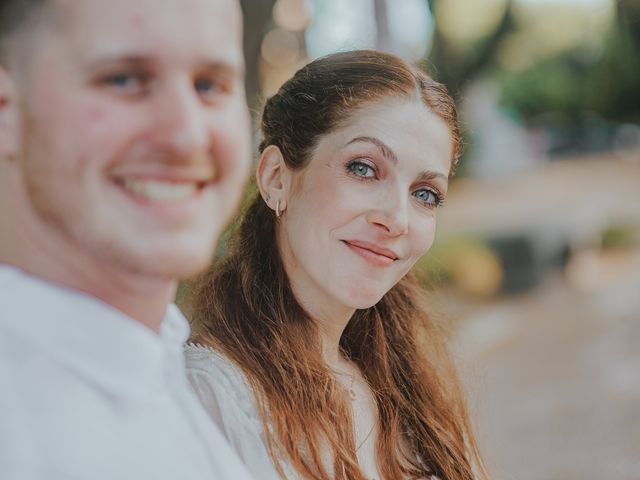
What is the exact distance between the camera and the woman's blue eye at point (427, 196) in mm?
1475

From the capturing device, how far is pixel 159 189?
0.87 meters

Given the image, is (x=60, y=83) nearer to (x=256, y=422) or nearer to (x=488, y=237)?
(x=256, y=422)

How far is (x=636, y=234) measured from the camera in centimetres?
1277

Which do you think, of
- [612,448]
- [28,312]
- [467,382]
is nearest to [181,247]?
[28,312]

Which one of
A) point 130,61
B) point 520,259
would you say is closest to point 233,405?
point 130,61

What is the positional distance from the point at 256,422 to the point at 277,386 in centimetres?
12

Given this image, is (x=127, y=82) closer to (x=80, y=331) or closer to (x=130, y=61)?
(x=130, y=61)

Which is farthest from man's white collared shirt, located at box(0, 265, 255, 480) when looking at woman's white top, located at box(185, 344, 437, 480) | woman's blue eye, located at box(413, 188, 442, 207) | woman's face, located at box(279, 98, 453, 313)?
woman's blue eye, located at box(413, 188, 442, 207)

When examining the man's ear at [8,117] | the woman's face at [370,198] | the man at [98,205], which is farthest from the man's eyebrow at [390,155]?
the man's ear at [8,117]

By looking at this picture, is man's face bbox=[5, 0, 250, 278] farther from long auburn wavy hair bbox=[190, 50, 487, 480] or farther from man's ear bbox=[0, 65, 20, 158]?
long auburn wavy hair bbox=[190, 50, 487, 480]

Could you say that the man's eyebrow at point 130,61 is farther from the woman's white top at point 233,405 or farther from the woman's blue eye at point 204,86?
the woman's white top at point 233,405

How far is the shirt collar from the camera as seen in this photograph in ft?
2.81

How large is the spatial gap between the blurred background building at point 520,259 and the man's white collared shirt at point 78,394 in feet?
2.99

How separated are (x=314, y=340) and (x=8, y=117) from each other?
85 cm
